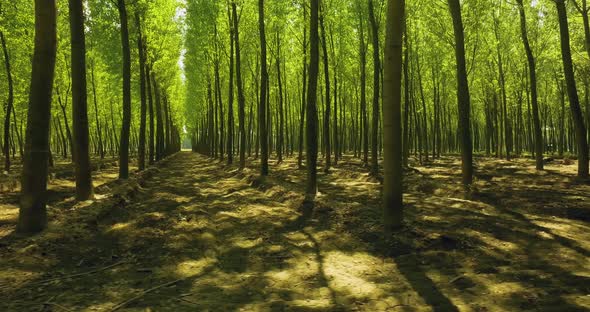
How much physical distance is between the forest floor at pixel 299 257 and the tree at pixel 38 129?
44 cm

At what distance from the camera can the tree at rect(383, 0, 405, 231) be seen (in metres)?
8.33

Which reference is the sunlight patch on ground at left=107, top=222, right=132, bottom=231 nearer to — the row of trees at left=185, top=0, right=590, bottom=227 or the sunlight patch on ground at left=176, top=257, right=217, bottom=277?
the sunlight patch on ground at left=176, top=257, right=217, bottom=277

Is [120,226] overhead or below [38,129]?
below

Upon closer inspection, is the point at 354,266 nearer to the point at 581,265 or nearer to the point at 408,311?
the point at 408,311

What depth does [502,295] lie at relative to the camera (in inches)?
202

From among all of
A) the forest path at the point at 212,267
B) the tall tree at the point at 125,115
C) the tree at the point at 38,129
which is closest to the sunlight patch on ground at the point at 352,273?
the forest path at the point at 212,267

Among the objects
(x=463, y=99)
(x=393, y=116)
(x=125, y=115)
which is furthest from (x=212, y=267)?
(x=125, y=115)

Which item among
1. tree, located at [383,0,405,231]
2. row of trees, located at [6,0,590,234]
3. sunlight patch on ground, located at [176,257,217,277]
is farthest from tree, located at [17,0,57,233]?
tree, located at [383,0,405,231]

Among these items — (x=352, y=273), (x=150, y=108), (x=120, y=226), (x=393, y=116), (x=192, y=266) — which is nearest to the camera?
(x=352, y=273)

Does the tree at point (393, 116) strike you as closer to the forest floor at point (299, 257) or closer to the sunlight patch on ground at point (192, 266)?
the forest floor at point (299, 257)

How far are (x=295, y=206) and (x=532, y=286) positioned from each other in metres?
7.25

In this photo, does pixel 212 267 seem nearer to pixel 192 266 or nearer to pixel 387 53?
pixel 192 266

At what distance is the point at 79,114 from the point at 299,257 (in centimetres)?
793

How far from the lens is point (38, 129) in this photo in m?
7.93
